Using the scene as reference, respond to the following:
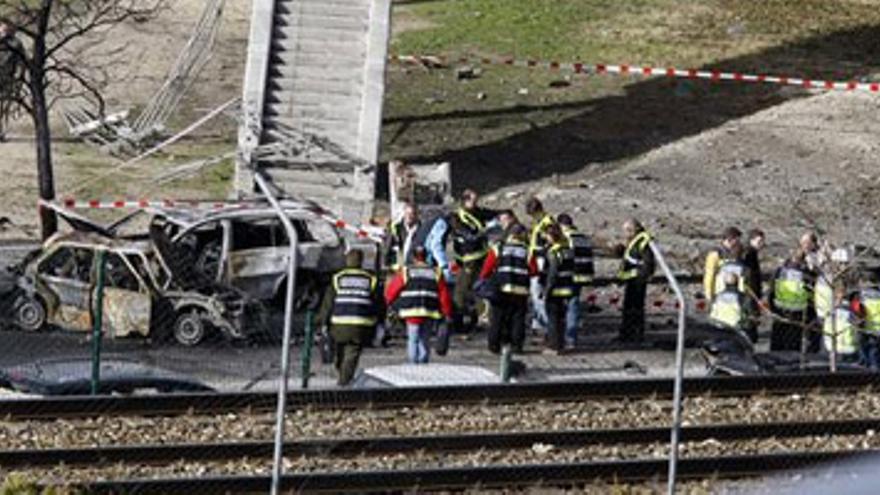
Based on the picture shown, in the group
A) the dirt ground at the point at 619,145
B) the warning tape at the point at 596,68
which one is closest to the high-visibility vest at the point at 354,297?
the dirt ground at the point at 619,145

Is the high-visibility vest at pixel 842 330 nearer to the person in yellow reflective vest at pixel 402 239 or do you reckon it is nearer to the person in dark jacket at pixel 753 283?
the person in dark jacket at pixel 753 283

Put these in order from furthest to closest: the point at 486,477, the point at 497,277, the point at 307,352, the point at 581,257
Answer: the point at 581,257 < the point at 497,277 < the point at 307,352 < the point at 486,477

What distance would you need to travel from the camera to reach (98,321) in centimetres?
2275

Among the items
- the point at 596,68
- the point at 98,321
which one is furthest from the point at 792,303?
the point at 596,68

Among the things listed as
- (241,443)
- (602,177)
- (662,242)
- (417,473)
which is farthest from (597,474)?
(602,177)

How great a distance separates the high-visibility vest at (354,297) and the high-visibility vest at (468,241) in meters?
3.45

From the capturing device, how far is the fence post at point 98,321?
21744mm

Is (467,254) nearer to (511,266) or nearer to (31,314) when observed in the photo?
(511,266)

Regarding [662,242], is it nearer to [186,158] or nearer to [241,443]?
[186,158]

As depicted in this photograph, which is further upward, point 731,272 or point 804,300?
point 731,272

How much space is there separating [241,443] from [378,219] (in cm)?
1305

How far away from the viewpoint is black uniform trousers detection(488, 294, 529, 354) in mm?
25250

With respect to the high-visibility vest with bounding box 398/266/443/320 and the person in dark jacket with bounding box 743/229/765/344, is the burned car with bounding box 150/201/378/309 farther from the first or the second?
the person in dark jacket with bounding box 743/229/765/344

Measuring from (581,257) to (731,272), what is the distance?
1.57m
